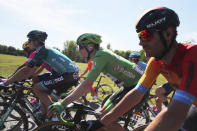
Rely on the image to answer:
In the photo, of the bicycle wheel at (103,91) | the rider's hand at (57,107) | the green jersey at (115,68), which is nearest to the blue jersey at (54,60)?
the green jersey at (115,68)

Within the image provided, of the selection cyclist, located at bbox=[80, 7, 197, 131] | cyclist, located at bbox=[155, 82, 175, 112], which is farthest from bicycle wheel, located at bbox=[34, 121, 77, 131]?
cyclist, located at bbox=[155, 82, 175, 112]

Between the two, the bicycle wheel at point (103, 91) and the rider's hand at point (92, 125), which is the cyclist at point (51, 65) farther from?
the bicycle wheel at point (103, 91)

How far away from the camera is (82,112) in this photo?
2.39 meters

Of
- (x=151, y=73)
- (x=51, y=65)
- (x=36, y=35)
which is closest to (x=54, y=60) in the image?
(x=51, y=65)

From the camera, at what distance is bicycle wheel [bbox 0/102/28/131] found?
3520 millimetres

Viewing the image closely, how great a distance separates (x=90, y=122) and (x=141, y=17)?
1.29m

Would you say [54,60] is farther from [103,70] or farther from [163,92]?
[163,92]

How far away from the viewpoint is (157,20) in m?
1.71

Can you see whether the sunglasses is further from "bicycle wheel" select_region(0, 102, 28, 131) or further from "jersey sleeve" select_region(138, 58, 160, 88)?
"bicycle wheel" select_region(0, 102, 28, 131)

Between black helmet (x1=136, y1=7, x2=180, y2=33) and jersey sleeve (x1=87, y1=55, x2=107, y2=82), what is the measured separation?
1.02m

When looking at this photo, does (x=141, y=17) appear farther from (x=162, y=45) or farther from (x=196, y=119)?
(x=196, y=119)

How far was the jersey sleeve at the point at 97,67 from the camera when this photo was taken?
258 centimetres

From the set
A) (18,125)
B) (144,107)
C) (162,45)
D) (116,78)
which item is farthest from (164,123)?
(18,125)

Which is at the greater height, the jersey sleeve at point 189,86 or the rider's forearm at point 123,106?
the jersey sleeve at point 189,86
